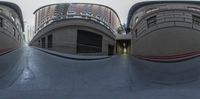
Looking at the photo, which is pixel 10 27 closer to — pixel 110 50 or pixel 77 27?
pixel 77 27

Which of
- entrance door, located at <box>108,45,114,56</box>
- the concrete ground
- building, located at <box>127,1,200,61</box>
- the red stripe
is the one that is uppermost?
building, located at <box>127,1,200,61</box>

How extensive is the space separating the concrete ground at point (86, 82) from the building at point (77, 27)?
2.1 inches

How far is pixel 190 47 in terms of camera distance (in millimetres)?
1151

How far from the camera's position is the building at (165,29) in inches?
44.6

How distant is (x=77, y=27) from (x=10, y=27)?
23cm

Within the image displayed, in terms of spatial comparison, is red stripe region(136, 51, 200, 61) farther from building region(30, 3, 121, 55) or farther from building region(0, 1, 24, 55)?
building region(0, 1, 24, 55)

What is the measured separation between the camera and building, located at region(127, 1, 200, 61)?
1.13m

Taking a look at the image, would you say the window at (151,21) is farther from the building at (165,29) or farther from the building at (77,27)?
the building at (77,27)

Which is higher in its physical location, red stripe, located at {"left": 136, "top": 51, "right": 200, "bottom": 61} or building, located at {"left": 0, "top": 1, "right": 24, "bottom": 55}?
building, located at {"left": 0, "top": 1, "right": 24, "bottom": 55}

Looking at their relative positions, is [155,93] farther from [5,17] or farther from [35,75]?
[5,17]

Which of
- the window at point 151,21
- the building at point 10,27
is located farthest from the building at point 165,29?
the building at point 10,27

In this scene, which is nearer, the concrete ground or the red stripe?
the concrete ground

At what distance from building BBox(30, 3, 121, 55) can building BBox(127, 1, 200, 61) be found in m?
0.08

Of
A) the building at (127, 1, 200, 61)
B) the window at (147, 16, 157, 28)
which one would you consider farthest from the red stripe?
the window at (147, 16, 157, 28)
